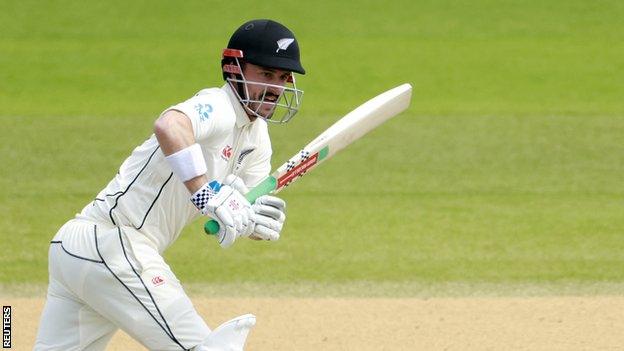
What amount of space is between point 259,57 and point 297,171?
554 millimetres

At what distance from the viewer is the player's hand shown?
4.97m

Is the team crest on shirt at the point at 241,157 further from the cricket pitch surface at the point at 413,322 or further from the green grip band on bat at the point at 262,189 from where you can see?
the cricket pitch surface at the point at 413,322

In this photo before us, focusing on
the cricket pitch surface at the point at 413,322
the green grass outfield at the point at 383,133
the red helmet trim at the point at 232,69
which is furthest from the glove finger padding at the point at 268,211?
the green grass outfield at the point at 383,133

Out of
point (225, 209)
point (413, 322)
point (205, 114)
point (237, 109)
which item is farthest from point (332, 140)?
point (413, 322)

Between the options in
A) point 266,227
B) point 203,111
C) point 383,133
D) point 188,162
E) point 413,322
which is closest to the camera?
point 188,162

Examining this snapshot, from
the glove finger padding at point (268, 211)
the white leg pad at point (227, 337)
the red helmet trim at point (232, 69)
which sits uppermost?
the red helmet trim at point (232, 69)

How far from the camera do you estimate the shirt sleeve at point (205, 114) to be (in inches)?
189

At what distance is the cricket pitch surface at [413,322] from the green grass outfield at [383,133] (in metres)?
0.48

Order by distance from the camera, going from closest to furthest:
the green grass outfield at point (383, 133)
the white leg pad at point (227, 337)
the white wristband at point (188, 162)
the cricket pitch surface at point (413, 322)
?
1. the white wristband at point (188, 162)
2. the white leg pad at point (227, 337)
3. the cricket pitch surface at point (413, 322)
4. the green grass outfield at point (383, 133)

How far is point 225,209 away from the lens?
4.72 metres

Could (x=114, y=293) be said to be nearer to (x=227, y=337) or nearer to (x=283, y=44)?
(x=227, y=337)

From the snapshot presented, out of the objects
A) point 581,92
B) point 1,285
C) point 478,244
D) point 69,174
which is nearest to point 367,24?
point 581,92

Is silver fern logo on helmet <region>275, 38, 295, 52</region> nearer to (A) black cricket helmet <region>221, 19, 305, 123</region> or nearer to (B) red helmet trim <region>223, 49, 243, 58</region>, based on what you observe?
(A) black cricket helmet <region>221, 19, 305, 123</region>

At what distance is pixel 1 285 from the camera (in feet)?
28.1
